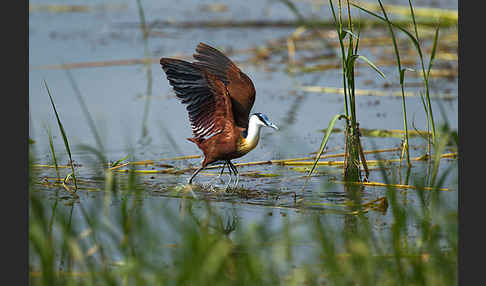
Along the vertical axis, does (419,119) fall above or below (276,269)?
above

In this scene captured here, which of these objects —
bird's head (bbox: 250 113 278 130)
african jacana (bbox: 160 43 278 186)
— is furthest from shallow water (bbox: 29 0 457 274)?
bird's head (bbox: 250 113 278 130)

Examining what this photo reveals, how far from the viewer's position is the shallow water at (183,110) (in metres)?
4.46

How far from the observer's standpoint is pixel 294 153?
5.41 meters

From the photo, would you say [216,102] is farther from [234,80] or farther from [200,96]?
[234,80]

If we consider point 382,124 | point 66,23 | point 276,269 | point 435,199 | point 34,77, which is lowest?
point 276,269

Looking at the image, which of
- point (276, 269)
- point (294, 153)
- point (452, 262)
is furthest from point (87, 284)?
point (294, 153)

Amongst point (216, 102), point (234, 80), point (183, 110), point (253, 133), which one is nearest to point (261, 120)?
point (253, 133)

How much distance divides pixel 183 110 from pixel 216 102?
2.24 meters

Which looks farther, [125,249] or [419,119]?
[419,119]

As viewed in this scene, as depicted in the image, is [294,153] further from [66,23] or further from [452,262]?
[66,23]

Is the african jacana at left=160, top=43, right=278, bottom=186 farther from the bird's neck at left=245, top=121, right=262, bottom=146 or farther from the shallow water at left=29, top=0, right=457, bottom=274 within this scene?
the shallow water at left=29, top=0, right=457, bottom=274

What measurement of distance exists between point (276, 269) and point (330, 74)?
5.43m

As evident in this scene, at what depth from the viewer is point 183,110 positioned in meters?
6.78

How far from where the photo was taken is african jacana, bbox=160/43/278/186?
4457 mm
